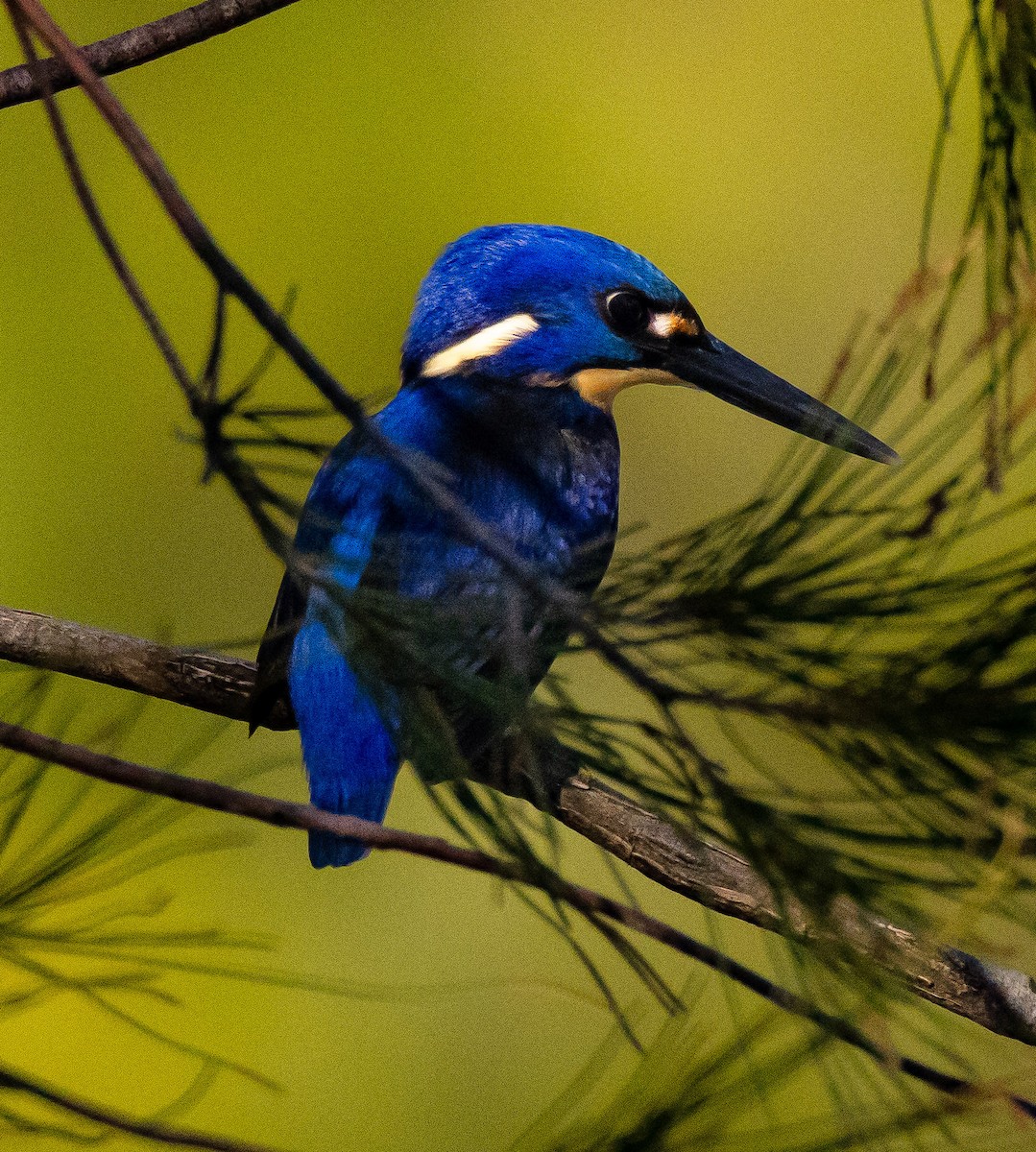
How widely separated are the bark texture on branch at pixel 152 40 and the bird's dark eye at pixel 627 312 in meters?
0.65

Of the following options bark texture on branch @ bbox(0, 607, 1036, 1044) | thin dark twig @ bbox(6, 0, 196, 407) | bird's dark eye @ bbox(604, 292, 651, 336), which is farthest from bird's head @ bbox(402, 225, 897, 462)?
thin dark twig @ bbox(6, 0, 196, 407)

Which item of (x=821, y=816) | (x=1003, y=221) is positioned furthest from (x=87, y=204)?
(x=1003, y=221)

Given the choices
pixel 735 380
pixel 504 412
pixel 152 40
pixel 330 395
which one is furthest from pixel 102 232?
pixel 735 380

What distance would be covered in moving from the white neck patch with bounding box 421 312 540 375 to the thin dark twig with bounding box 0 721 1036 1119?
1007 millimetres

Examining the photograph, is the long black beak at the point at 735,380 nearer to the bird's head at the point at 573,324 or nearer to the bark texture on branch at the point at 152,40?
the bird's head at the point at 573,324

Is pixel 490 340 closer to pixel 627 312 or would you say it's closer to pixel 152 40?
pixel 627 312

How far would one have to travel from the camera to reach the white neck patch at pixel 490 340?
163 centimetres

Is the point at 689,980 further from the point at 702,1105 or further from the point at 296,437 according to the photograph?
the point at 296,437

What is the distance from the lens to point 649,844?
3.57 feet

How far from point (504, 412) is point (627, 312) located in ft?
0.63

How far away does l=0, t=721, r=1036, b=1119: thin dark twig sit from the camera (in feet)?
2.19

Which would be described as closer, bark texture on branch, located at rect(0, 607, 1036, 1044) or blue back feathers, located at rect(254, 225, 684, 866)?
bark texture on branch, located at rect(0, 607, 1036, 1044)

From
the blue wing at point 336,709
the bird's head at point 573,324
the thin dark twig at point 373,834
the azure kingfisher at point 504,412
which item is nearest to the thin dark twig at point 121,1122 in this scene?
the thin dark twig at point 373,834

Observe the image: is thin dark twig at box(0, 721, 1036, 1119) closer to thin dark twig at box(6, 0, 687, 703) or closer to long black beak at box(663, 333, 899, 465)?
thin dark twig at box(6, 0, 687, 703)
